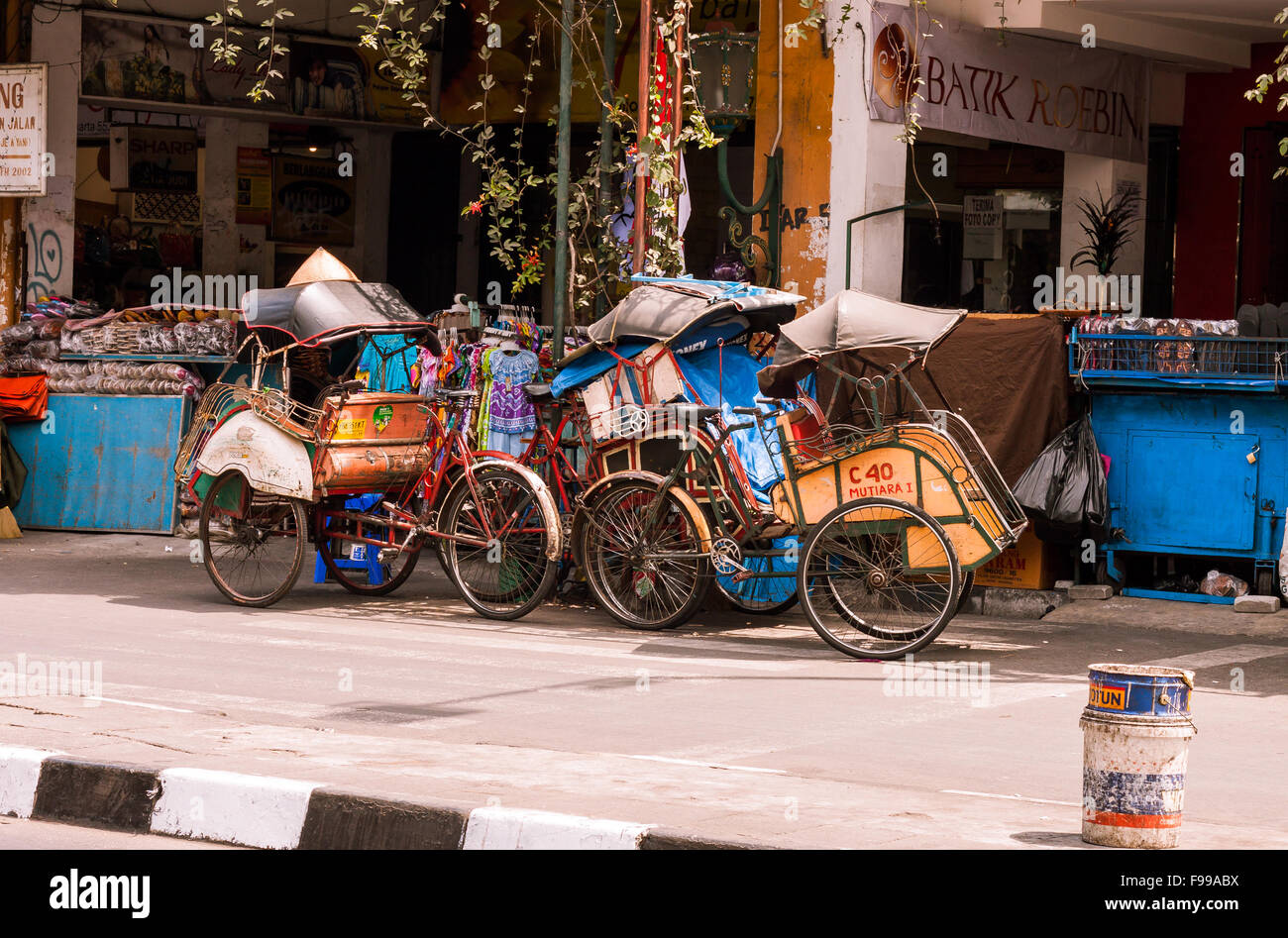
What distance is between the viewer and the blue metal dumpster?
11586 millimetres

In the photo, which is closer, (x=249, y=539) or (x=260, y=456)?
(x=260, y=456)

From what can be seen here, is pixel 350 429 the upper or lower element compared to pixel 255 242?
lower

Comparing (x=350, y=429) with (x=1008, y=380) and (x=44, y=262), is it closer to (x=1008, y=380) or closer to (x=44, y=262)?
(x=1008, y=380)

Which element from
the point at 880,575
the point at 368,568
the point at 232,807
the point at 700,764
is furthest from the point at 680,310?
the point at 232,807

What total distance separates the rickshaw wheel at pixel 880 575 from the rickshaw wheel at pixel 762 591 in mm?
1081

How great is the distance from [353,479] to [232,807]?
5187 millimetres

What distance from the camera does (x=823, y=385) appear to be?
42.5ft

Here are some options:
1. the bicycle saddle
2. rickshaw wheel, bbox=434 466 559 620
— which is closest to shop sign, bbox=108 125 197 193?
rickshaw wheel, bbox=434 466 559 620

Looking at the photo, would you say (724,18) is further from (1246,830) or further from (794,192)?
(1246,830)

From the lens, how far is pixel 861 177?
525 inches

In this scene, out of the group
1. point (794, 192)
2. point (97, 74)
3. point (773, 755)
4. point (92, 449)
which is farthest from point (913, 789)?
point (97, 74)

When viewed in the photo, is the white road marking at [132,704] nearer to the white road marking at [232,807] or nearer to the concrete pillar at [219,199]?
the white road marking at [232,807]

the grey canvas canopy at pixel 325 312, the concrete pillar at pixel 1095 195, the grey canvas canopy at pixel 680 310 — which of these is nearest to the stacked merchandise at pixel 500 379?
the grey canvas canopy at pixel 325 312

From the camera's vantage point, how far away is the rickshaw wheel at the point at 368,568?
1180cm
